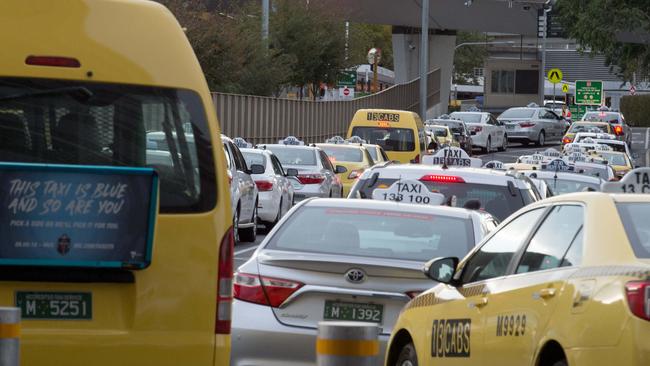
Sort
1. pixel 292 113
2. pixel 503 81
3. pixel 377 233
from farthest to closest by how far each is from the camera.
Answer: pixel 503 81 → pixel 292 113 → pixel 377 233

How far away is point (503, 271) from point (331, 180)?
2189 cm

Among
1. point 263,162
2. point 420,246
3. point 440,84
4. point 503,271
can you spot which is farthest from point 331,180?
point 440,84

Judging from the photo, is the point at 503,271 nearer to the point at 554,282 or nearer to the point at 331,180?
the point at 554,282

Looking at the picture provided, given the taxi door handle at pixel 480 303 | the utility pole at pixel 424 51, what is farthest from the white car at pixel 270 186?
the utility pole at pixel 424 51

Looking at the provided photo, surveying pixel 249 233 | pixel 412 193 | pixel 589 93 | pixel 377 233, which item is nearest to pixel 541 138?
pixel 589 93

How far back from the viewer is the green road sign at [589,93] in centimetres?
8956

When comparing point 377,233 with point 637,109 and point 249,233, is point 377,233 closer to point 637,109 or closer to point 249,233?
point 249,233

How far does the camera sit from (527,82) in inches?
3944

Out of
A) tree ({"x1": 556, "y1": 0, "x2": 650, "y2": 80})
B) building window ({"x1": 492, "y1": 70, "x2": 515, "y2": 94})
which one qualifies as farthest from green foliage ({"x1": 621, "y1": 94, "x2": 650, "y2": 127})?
tree ({"x1": 556, "y1": 0, "x2": 650, "y2": 80})

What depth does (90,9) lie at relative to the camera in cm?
751

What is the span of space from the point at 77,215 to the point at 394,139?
113 ft

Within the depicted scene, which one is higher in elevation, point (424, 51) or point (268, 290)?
point (424, 51)

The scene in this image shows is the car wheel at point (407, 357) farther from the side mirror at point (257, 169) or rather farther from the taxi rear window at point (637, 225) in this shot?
the side mirror at point (257, 169)

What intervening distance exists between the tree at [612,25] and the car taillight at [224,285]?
31.1 m
